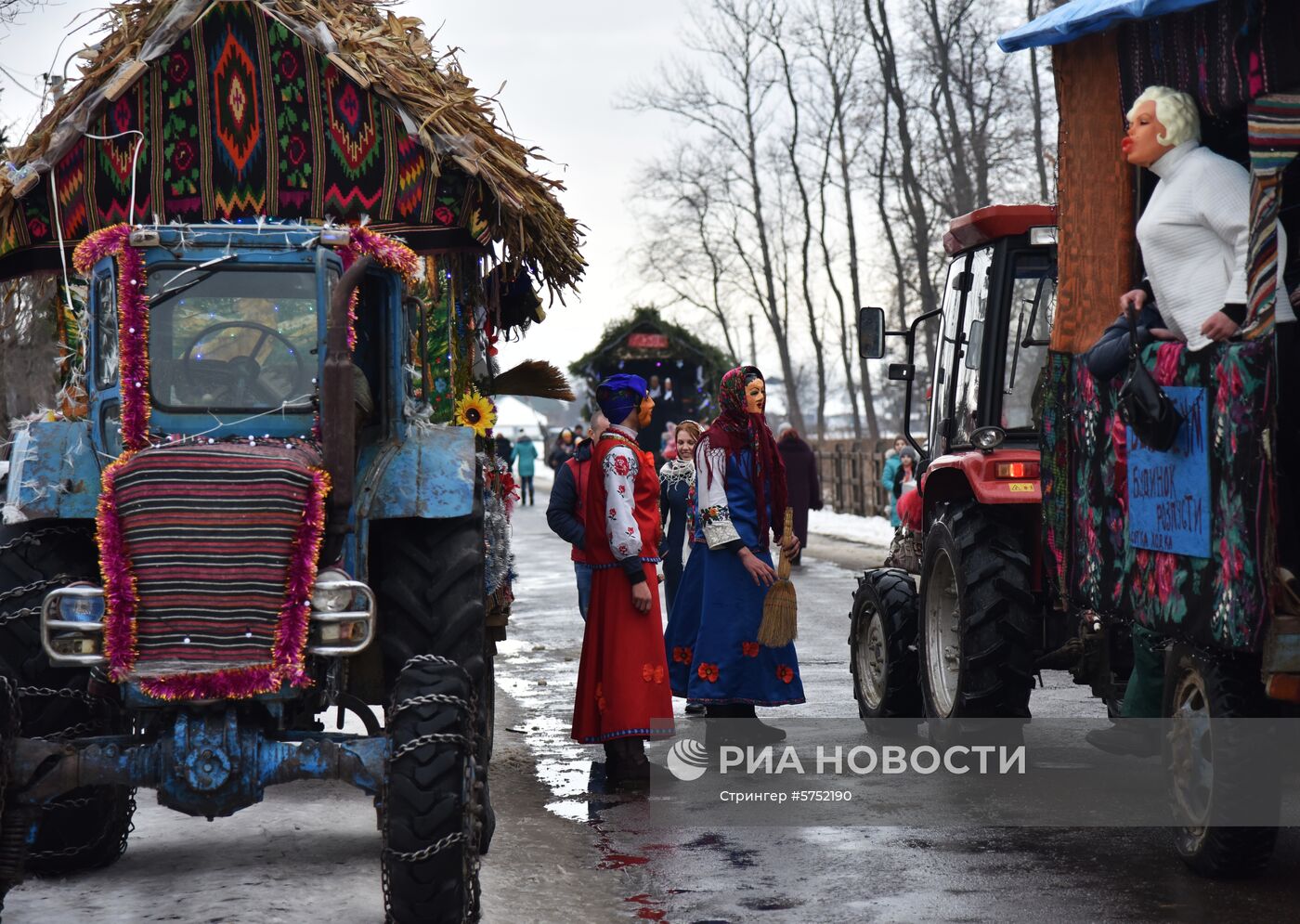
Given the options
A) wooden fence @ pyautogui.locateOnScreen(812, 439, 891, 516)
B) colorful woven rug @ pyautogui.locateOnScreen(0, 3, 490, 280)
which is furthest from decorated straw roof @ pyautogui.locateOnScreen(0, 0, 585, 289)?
wooden fence @ pyautogui.locateOnScreen(812, 439, 891, 516)

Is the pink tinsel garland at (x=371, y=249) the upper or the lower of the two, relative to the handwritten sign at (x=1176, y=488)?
upper

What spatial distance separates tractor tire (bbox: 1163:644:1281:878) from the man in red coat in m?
2.87

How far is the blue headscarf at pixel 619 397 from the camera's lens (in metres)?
8.95

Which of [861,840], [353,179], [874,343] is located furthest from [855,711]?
[353,179]

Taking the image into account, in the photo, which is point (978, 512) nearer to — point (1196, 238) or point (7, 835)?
point (1196, 238)

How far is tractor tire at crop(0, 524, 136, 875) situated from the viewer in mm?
6172

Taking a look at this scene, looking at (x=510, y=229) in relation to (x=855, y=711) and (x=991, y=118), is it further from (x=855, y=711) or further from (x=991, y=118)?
(x=991, y=118)

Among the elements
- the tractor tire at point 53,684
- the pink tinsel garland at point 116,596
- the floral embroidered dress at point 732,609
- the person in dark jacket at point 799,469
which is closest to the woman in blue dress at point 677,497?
the floral embroidered dress at point 732,609

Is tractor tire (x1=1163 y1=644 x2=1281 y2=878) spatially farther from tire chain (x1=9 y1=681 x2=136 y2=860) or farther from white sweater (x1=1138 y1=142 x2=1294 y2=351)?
tire chain (x1=9 y1=681 x2=136 y2=860)

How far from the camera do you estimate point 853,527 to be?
32.3 m

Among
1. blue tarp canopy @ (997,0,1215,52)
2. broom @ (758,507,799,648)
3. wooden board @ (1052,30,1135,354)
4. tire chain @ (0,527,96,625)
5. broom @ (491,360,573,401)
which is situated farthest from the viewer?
broom @ (491,360,573,401)

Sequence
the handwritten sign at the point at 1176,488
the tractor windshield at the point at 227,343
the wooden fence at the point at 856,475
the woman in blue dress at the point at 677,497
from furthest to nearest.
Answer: the wooden fence at the point at 856,475 < the woman in blue dress at the point at 677,497 < the tractor windshield at the point at 227,343 < the handwritten sign at the point at 1176,488

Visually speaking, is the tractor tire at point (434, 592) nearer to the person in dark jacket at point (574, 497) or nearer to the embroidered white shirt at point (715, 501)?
the person in dark jacket at point (574, 497)

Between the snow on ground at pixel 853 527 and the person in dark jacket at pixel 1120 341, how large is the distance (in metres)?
20.1
